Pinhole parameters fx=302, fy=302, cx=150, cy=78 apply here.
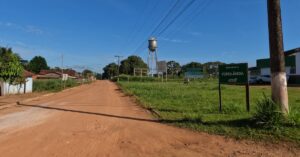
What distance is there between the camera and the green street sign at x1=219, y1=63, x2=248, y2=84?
1198cm

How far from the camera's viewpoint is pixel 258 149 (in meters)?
6.70

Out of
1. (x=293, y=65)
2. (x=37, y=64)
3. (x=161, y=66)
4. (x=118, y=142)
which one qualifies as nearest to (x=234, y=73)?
(x=118, y=142)

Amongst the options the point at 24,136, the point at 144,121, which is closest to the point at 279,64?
→ the point at 144,121

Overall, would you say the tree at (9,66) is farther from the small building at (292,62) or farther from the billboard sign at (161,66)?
the billboard sign at (161,66)

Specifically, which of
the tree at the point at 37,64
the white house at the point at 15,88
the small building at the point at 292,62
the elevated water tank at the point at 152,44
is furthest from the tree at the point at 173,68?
the white house at the point at 15,88

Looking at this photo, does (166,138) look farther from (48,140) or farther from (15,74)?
(15,74)

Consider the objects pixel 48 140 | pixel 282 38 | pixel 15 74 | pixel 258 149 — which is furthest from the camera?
pixel 15 74

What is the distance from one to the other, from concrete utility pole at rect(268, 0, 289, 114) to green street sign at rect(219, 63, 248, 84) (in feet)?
9.56

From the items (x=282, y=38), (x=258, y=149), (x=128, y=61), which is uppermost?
(x=128, y=61)

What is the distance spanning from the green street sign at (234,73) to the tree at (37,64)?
135m

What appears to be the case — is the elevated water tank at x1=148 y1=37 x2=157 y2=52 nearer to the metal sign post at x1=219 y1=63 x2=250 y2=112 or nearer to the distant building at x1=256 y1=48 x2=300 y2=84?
the distant building at x1=256 y1=48 x2=300 y2=84

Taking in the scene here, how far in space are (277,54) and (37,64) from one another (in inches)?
5822

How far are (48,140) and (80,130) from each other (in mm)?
1499

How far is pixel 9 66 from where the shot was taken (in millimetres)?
26922
